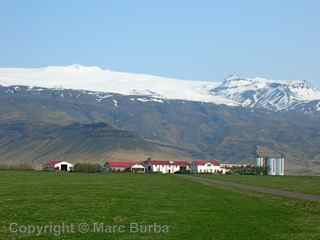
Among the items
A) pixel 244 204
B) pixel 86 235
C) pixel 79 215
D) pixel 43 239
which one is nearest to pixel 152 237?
pixel 86 235

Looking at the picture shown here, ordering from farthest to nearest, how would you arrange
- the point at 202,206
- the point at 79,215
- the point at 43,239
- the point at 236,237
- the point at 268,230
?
the point at 202,206, the point at 79,215, the point at 268,230, the point at 236,237, the point at 43,239

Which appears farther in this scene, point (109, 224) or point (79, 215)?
point (79, 215)

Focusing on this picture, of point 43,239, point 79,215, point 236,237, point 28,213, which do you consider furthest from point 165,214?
point 43,239

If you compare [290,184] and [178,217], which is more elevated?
[290,184]

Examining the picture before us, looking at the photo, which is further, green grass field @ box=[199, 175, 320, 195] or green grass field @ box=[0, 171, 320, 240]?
green grass field @ box=[199, 175, 320, 195]

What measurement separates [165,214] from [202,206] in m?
8.59

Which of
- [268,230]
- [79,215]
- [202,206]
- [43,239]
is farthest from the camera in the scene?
[202,206]

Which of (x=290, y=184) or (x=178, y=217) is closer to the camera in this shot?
(x=178, y=217)

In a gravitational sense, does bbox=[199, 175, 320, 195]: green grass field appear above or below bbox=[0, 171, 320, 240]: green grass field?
above

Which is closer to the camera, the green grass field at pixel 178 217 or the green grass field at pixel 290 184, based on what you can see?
the green grass field at pixel 178 217

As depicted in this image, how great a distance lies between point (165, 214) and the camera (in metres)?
42.5

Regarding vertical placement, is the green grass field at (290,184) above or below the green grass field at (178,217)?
above

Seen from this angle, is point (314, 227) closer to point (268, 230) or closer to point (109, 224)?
point (268, 230)

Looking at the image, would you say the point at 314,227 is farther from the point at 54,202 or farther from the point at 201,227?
the point at 54,202
